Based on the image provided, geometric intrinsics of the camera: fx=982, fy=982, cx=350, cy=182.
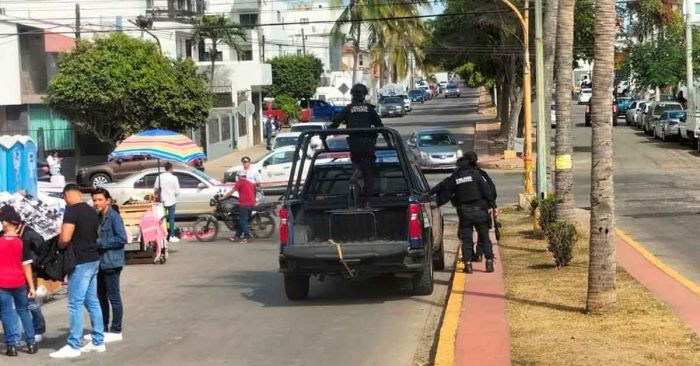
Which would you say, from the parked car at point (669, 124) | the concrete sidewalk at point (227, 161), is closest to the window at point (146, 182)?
the concrete sidewalk at point (227, 161)

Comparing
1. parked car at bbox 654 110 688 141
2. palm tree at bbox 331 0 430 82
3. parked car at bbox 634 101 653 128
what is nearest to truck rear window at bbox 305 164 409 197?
parked car at bbox 654 110 688 141

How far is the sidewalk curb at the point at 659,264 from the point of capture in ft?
38.5

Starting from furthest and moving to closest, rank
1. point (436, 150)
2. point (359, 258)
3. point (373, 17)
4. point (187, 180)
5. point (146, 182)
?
point (373, 17) → point (436, 150) → point (146, 182) → point (187, 180) → point (359, 258)

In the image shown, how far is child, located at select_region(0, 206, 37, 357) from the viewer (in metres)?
9.47

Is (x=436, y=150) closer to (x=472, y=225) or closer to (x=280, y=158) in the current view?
(x=280, y=158)

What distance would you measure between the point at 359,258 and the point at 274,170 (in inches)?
731

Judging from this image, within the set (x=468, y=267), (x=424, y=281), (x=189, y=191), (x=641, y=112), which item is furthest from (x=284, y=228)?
(x=641, y=112)

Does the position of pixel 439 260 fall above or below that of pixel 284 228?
below

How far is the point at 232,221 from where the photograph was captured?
68.1 feet

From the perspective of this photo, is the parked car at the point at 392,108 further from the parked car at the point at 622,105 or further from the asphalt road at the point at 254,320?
the asphalt road at the point at 254,320

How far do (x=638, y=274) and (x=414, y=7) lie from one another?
5778 cm

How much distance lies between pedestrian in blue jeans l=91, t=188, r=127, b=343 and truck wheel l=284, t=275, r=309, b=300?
2630 mm

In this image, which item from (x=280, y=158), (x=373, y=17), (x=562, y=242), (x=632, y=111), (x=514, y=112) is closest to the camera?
(x=562, y=242)

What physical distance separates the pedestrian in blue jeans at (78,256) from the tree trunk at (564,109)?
812cm
